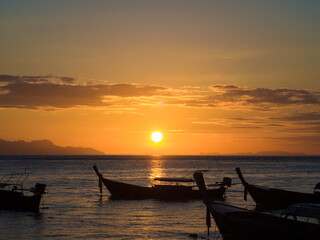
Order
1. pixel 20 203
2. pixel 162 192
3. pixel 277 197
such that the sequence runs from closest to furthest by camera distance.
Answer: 1. pixel 20 203
2. pixel 277 197
3. pixel 162 192

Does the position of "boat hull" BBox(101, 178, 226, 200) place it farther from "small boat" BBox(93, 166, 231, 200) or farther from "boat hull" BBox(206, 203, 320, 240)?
"boat hull" BBox(206, 203, 320, 240)

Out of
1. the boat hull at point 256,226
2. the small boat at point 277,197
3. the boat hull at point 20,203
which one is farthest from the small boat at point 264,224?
the boat hull at point 20,203

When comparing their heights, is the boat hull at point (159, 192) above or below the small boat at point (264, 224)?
below

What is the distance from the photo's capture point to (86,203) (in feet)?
151

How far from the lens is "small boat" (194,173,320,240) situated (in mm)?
21562

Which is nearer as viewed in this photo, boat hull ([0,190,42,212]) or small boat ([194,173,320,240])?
small boat ([194,173,320,240])

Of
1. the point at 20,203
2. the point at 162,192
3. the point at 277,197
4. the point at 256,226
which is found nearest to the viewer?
the point at 256,226

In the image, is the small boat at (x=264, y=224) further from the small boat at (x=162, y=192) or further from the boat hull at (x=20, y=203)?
the small boat at (x=162, y=192)

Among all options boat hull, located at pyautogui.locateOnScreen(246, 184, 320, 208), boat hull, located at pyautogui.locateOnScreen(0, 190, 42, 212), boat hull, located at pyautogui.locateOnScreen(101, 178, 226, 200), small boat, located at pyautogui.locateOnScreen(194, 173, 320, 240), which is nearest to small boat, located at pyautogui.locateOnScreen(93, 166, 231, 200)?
boat hull, located at pyautogui.locateOnScreen(101, 178, 226, 200)

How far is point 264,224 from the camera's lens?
23.2 metres

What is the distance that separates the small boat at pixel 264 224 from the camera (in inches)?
849

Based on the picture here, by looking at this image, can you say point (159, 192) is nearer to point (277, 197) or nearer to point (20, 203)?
point (277, 197)

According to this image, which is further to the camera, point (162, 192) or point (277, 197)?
point (162, 192)

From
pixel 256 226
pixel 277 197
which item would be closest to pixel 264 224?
pixel 256 226
